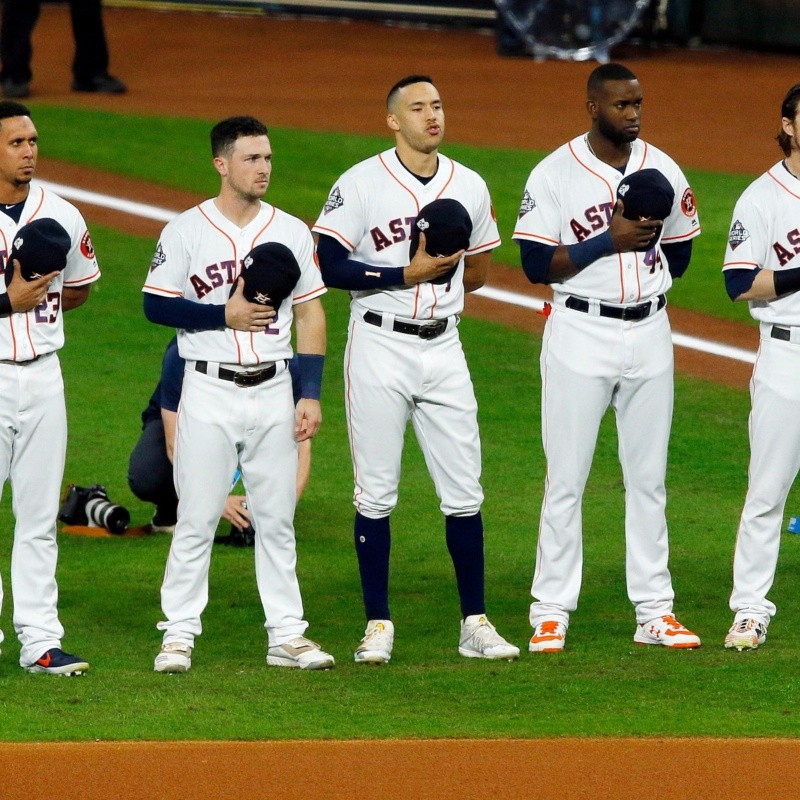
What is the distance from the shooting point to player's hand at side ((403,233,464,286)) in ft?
20.7

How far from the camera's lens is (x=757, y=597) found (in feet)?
21.6

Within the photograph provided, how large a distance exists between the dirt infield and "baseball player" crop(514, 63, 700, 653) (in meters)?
1.24

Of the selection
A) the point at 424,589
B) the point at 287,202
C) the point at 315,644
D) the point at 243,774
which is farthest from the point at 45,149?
the point at 243,774

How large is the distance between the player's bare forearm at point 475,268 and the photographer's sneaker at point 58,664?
7.06 feet

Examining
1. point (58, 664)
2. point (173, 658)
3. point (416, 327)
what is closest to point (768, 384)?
point (416, 327)

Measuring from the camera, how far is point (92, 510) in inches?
343

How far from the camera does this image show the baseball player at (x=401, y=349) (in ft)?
21.1

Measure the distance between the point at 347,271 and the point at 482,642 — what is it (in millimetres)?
1533

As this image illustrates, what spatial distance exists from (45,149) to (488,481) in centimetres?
868

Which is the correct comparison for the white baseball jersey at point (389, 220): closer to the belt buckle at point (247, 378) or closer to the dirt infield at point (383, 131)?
the belt buckle at point (247, 378)

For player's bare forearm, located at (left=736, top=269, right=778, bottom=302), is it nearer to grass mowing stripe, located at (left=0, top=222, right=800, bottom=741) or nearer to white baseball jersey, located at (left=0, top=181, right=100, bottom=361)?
grass mowing stripe, located at (left=0, top=222, right=800, bottom=741)

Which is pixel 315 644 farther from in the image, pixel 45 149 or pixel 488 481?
pixel 45 149

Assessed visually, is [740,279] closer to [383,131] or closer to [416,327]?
[416,327]

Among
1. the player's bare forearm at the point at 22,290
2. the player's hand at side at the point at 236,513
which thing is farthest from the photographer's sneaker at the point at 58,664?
the player's hand at side at the point at 236,513
